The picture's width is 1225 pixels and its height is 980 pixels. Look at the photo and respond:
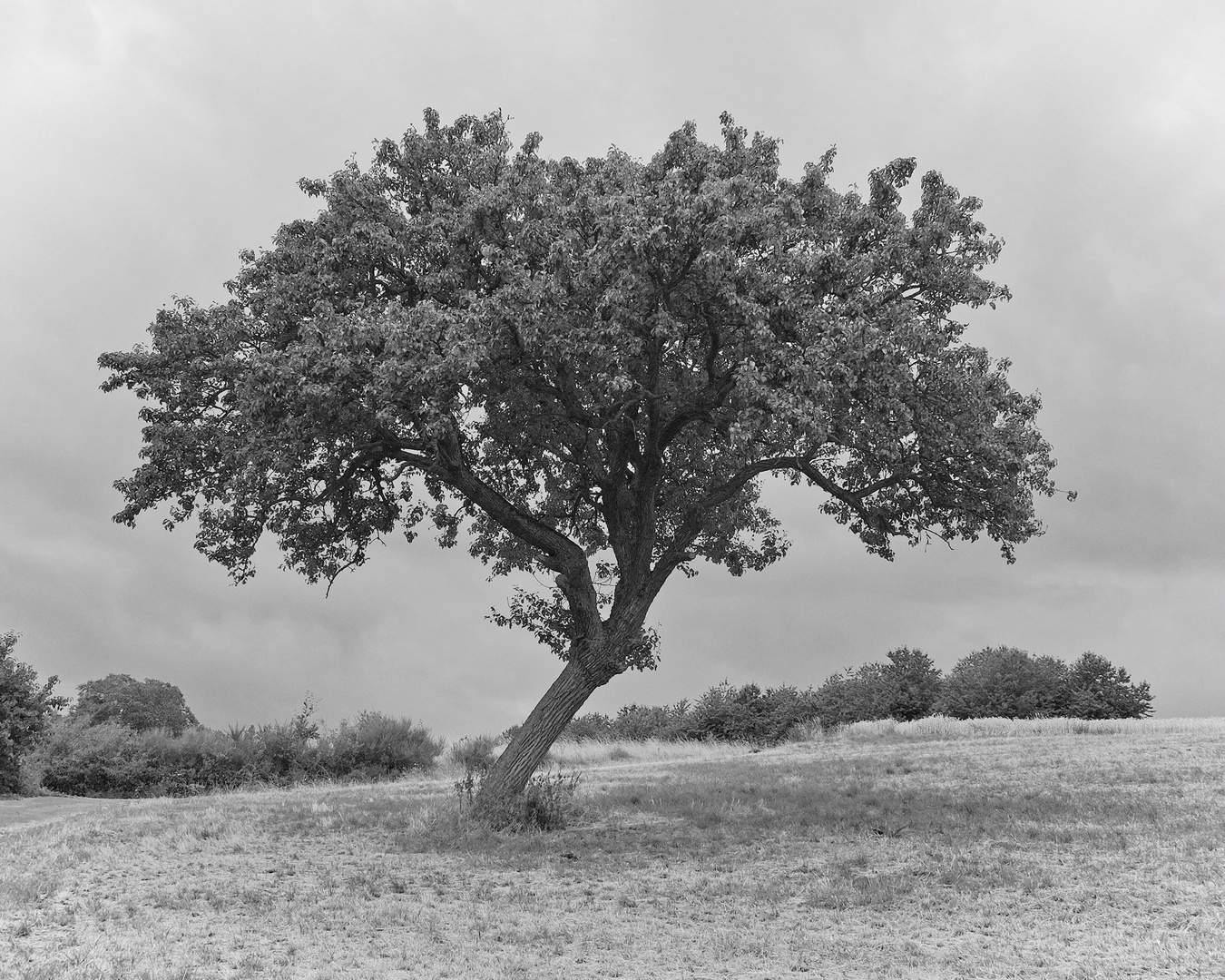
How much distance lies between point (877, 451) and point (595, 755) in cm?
2300

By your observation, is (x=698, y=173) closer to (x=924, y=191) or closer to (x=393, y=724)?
(x=924, y=191)

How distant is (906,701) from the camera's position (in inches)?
1969

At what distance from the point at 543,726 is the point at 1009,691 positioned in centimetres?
4093

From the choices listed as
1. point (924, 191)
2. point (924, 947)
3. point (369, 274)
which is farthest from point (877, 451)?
point (369, 274)

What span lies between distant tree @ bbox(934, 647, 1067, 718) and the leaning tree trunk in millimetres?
37557

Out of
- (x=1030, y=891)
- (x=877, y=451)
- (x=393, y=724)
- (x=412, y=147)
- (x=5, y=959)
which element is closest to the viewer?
(x=5, y=959)

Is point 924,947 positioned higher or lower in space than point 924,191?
lower

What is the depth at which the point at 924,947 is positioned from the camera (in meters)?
8.94

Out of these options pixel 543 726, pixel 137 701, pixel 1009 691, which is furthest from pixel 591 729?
pixel 543 726

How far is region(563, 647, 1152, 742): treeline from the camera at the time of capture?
46.8 metres

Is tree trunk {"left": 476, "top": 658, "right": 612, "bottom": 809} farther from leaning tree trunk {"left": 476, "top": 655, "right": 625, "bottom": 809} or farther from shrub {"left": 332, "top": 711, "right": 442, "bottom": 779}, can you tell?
shrub {"left": 332, "top": 711, "right": 442, "bottom": 779}

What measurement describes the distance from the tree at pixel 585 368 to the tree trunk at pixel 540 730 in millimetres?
42

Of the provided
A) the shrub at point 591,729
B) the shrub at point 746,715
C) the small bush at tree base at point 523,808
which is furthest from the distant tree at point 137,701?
the small bush at tree base at point 523,808

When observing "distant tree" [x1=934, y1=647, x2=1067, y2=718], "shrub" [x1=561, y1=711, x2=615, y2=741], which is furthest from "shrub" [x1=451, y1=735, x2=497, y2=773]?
"distant tree" [x1=934, y1=647, x2=1067, y2=718]
